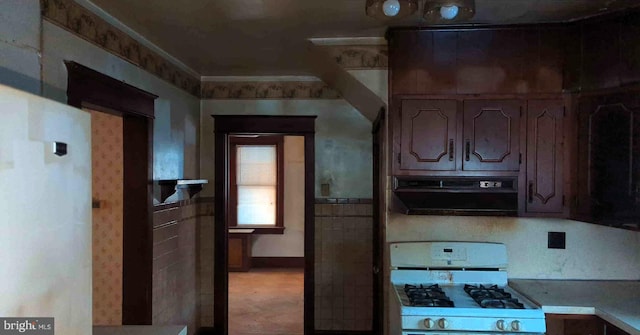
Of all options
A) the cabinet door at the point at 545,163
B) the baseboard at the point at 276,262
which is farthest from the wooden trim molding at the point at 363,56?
the baseboard at the point at 276,262

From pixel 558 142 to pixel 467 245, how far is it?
2.67ft

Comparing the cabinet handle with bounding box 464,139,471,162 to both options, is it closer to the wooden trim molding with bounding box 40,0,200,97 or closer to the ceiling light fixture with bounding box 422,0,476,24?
the ceiling light fixture with bounding box 422,0,476,24

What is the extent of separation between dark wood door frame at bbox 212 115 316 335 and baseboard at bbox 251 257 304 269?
2.88 m

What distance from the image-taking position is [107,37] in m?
2.37

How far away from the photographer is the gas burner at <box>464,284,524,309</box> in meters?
2.21

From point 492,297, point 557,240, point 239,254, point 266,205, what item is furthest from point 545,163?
point 239,254

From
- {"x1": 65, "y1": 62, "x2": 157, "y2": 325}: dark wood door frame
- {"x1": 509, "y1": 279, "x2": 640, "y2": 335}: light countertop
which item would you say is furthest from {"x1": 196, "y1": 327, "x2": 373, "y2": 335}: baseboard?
{"x1": 509, "y1": 279, "x2": 640, "y2": 335}: light countertop

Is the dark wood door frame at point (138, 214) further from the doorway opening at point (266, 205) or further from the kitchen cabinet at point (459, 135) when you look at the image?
the doorway opening at point (266, 205)

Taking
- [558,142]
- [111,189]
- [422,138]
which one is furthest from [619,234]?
[111,189]

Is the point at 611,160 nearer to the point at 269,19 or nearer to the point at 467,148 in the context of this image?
the point at 467,148

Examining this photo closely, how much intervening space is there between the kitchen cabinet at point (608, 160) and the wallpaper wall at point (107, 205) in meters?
2.88

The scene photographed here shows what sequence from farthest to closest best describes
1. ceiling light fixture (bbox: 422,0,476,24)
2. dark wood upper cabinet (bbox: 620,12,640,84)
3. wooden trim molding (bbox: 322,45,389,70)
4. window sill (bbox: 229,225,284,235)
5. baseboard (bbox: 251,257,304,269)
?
baseboard (bbox: 251,257,304,269), window sill (bbox: 229,225,284,235), wooden trim molding (bbox: 322,45,389,70), dark wood upper cabinet (bbox: 620,12,640,84), ceiling light fixture (bbox: 422,0,476,24)

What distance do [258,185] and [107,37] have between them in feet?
14.9

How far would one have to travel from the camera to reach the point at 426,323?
2.15 meters
